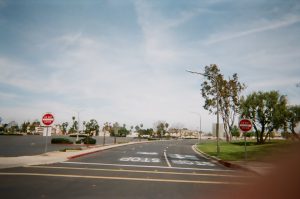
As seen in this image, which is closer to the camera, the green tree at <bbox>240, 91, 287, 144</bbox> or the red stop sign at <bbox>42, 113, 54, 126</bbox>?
the red stop sign at <bbox>42, 113, 54, 126</bbox>

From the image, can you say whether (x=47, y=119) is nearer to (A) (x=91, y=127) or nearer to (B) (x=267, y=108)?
(B) (x=267, y=108)

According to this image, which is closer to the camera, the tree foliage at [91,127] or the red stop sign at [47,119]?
the red stop sign at [47,119]

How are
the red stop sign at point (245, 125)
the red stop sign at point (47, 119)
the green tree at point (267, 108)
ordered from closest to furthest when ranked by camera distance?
the red stop sign at point (245, 125), the red stop sign at point (47, 119), the green tree at point (267, 108)

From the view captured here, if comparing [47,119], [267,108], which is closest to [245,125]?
[47,119]

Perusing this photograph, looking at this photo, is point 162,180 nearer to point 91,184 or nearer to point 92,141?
point 91,184

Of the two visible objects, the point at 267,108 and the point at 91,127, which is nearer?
the point at 267,108

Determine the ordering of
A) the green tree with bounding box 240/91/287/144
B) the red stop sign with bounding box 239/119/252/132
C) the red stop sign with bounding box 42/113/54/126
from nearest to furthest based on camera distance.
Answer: the red stop sign with bounding box 239/119/252/132, the red stop sign with bounding box 42/113/54/126, the green tree with bounding box 240/91/287/144

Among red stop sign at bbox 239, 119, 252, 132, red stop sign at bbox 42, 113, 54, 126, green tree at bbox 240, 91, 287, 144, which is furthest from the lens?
green tree at bbox 240, 91, 287, 144

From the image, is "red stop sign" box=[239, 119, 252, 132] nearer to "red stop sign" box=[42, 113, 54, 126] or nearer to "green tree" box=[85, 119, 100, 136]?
"red stop sign" box=[42, 113, 54, 126]

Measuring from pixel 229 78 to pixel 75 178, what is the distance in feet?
206

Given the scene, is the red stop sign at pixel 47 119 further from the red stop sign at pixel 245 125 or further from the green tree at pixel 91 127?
the green tree at pixel 91 127

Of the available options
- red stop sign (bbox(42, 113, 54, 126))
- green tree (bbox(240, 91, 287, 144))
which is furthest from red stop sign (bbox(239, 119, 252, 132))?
green tree (bbox(240, 91, 287, 144))

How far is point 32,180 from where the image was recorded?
36.9ft

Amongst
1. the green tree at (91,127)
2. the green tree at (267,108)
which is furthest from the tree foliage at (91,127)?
the green tree at (267,108)
